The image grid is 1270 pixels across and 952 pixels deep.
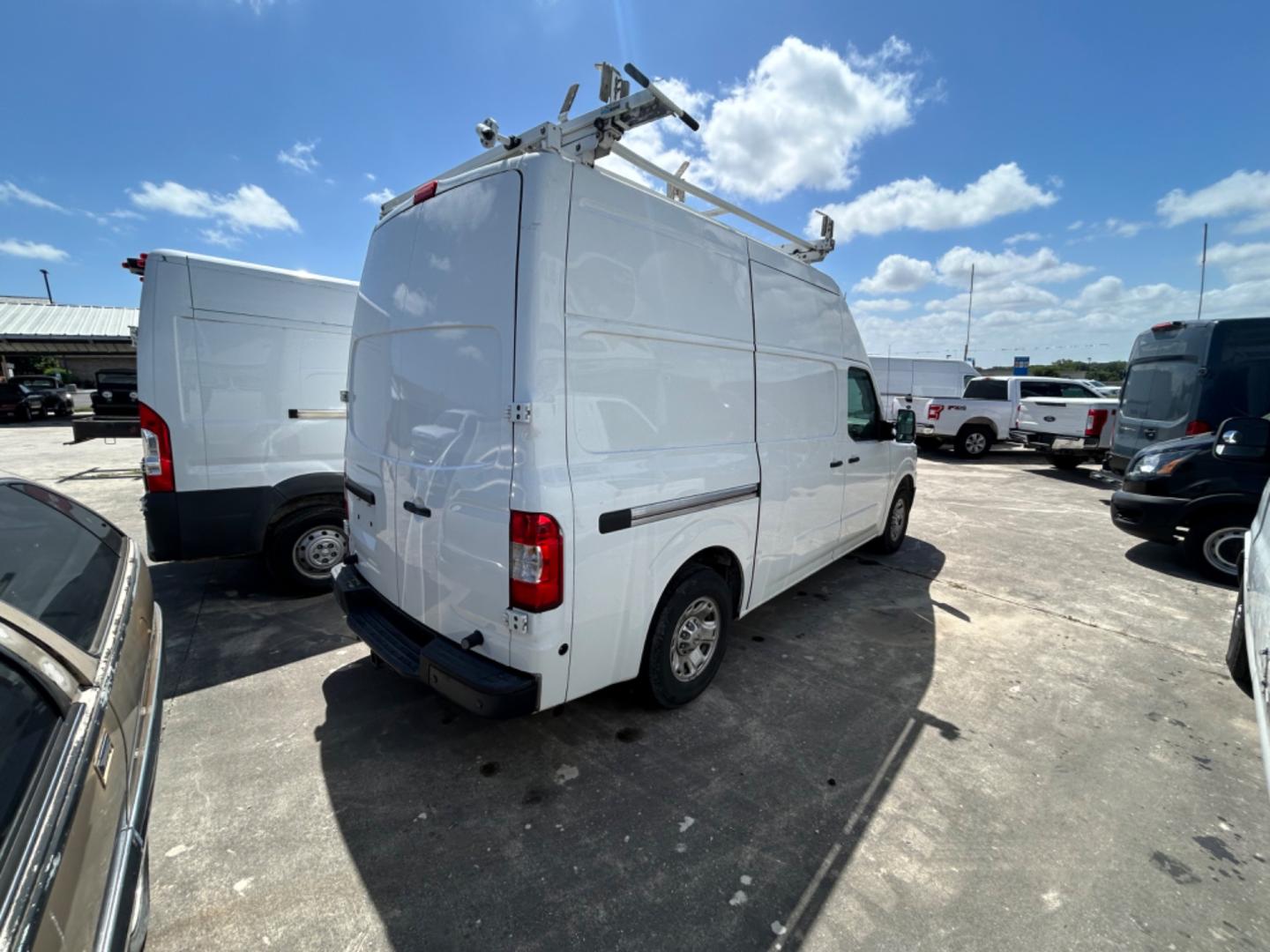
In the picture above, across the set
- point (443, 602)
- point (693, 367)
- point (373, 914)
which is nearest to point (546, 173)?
point (693, 367)

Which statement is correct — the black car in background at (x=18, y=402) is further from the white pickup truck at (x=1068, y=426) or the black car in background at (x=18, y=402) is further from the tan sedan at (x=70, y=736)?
the white pickup truck at (x=1068, y=426)

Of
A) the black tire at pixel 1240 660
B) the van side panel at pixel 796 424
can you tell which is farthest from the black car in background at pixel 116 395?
the black tire at pixel 1240 660

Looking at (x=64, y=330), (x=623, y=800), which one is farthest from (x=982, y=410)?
(x=64, y=330)

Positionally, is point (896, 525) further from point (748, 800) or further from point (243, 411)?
point (243, 411)

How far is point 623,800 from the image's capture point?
7.95 feet

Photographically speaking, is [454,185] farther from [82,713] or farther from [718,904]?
[718,904]

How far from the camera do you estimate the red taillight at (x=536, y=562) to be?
2154 millimetres

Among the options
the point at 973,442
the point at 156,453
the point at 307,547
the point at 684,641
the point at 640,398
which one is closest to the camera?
the point at 640,398

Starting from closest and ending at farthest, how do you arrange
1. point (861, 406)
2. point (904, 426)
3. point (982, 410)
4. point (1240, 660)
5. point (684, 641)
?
1. point (684, 641)
2. point (1240, 660)
3. point (861, 406)
4. point (904, 426)
5. point (982, 410)

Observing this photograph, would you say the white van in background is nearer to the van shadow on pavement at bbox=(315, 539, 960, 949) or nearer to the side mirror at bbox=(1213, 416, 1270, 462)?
the side mirror at bbox=(1213, 416, 1270, 462)

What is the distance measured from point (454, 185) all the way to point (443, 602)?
1.91m

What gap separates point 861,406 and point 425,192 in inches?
141

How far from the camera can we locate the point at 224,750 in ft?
8.94

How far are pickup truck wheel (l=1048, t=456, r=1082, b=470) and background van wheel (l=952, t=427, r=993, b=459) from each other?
62.5 inches
